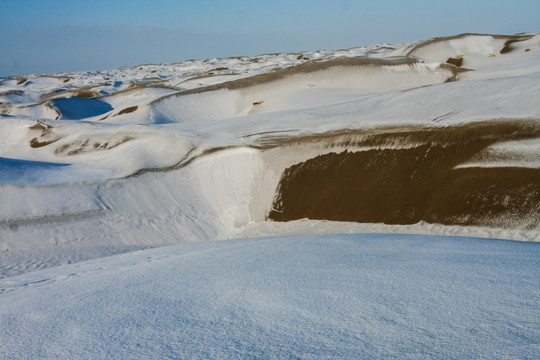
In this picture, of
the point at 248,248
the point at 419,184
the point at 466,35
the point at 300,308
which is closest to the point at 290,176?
the point at 419,184

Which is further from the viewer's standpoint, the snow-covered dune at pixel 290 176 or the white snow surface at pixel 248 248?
the snow-covered dune at pixel 290 176

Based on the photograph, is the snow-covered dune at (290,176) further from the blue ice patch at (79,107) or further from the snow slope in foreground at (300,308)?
the blue ice patch at (79,107)

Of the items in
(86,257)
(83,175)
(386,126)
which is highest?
(386,126)

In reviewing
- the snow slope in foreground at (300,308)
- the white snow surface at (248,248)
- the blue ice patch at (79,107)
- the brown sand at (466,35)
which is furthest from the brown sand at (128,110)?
the snow slope in foreground at (300,308)

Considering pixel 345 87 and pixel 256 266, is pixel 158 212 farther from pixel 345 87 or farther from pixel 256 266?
pixel 345 87

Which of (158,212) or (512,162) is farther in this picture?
(158,212)

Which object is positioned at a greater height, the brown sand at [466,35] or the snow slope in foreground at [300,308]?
the brown sand at [466,35]

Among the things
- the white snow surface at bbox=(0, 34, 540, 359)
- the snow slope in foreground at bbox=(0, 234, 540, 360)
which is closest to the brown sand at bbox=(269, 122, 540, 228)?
the white snow surface at bbox=(0, 34, 540, 359)

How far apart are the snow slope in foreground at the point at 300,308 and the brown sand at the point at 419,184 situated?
1386 millimetres

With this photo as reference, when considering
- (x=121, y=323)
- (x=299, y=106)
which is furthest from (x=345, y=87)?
(x=121, y=323)

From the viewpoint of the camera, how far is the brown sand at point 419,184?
518 cm

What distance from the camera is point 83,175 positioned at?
7305 millimetres

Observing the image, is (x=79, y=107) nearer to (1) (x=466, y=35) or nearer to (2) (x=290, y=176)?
(2) (x=290, y=176)

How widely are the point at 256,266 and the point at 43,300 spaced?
1.43 metres
